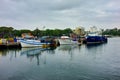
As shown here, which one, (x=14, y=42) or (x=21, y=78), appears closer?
(x=21, y=78)

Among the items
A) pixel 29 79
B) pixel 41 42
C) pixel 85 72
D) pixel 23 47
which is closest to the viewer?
pixel 29 79

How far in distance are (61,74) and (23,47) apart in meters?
39.4

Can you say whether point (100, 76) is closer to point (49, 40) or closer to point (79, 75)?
point (79, 75)

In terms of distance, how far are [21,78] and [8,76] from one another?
6.66ft

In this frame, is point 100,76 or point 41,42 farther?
point 41,42

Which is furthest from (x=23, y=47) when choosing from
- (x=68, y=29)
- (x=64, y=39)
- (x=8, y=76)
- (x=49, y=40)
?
(x=68, y=29)

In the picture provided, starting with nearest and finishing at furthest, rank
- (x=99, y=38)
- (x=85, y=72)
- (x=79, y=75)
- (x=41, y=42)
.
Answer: (x=79, y=75) → (x=85, y=72) → (x=41, y=42) → (x=99, y=38)

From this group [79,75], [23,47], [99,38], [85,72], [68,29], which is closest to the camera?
[79,75]

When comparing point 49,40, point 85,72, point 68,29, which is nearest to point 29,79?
point 85,72

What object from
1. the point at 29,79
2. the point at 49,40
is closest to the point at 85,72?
the point at 29,79

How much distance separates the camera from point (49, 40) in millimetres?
66500

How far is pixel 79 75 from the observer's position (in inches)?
843

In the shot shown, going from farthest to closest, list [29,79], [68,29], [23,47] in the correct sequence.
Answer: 1. [68,29]
2. [23,47]
3. [29,79]

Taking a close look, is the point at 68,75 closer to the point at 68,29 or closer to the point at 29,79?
Result: the point at 29,79
